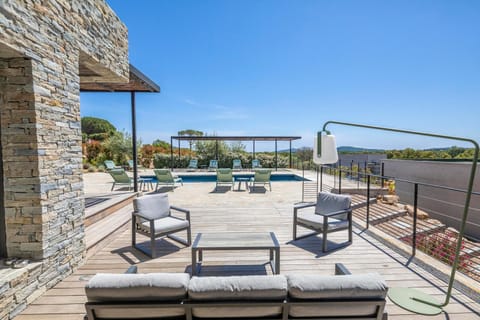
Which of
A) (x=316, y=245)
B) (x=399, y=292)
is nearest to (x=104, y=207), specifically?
(x=316, y=245)

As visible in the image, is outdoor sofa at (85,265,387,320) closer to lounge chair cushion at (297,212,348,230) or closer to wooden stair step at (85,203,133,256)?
lounge chair cushion at (297,212,348,230)

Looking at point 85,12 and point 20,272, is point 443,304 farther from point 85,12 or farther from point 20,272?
point 85,12

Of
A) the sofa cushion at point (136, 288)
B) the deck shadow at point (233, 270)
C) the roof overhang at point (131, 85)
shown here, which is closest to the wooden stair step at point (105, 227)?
the deck shadow at point (233, 270)

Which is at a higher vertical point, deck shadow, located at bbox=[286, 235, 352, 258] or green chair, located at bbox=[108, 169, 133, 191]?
green chair, located at bbox=[108, 169, 133, 191]

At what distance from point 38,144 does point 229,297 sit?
2.42m

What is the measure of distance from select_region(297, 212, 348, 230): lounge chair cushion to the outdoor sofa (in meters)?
2.11

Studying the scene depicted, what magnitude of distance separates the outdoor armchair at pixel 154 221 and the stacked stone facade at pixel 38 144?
2.54ft

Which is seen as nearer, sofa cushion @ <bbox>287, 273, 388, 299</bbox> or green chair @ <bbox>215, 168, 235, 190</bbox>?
sofa cushion @ <bbox>287, 273, 388, 299</bbox>

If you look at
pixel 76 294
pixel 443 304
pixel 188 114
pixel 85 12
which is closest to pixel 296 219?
Result: pixel 443 304

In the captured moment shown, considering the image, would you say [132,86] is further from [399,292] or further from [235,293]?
[399,292]

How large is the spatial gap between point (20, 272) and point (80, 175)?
4.03 feet

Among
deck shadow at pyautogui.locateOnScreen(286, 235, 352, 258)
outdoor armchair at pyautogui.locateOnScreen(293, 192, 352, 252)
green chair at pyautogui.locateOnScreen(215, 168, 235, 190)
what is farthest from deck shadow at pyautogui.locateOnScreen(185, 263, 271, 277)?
green chair at pyautogui.locateOnScreen(215, 168, 235, 190)

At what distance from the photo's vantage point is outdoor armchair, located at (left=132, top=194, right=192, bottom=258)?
128 inches

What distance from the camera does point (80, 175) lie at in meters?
3.03
